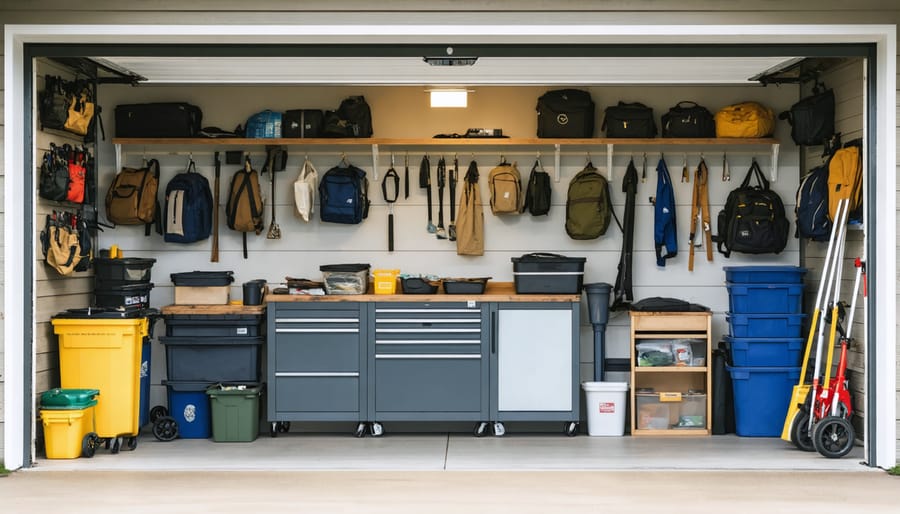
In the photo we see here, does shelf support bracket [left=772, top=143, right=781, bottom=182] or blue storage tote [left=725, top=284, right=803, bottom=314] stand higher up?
shelf support bracket [left=772, top=143, right=781, bottom=182]

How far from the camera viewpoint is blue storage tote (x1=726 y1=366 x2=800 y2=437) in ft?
23.5

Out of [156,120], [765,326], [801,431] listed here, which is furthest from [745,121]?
[156,120]

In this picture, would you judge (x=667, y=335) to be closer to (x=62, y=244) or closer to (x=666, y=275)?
(x=666, y=275)

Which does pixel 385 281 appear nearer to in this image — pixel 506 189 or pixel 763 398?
pixel 506 189

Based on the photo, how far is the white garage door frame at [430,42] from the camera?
5.79m

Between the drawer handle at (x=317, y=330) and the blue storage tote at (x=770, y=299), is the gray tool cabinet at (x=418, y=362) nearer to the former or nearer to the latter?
the drawer handle at (x=317, y=330)

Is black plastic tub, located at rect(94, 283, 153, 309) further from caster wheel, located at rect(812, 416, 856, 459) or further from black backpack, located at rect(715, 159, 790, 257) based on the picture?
caster wheel, located at rect(812, 416, 856, 459)

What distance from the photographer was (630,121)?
24.7 ft

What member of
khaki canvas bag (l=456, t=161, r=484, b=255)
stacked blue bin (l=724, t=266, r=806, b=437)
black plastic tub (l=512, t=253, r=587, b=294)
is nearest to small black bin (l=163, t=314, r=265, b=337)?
khaki canvas bag (l=456, t=161, r=484, b=255)

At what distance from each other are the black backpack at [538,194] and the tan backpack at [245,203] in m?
1.98

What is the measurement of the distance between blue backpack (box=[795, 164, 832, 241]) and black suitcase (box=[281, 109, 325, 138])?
3.42 meters

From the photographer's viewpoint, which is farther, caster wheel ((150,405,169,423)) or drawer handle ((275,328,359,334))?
caster wheel ((150,405,169,423))

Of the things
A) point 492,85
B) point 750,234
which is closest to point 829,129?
point 750,234

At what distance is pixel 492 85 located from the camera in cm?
773
